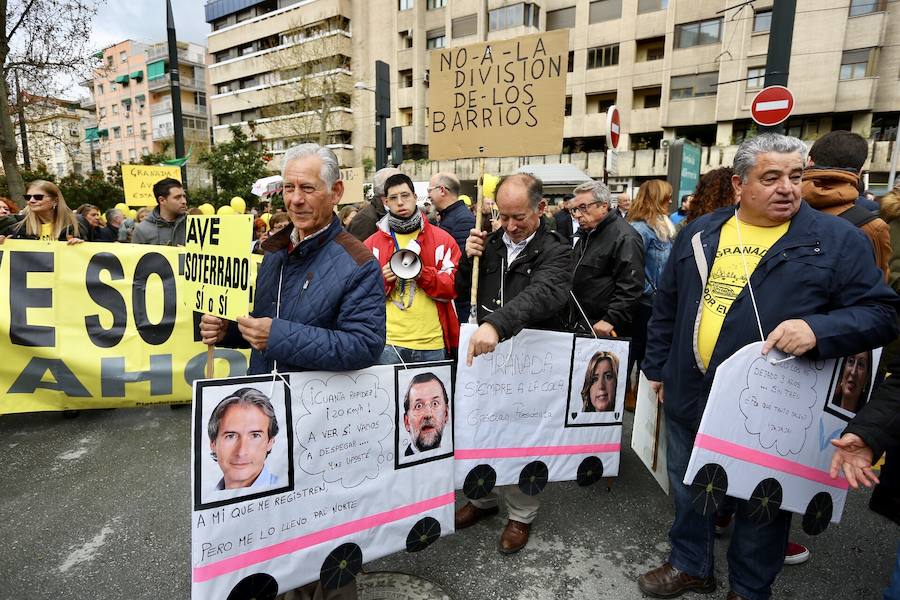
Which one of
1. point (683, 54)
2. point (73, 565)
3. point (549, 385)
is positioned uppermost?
point (683, 54)

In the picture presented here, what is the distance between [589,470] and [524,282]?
1.12 meters

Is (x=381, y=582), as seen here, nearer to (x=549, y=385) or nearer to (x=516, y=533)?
(x=516, y=533)

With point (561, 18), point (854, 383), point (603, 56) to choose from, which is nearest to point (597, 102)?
point (603, 56)

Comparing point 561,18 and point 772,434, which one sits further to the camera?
point 561,18

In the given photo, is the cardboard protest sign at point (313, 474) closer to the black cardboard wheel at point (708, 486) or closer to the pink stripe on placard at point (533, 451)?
the pink stripe on placard at point (533, 451)

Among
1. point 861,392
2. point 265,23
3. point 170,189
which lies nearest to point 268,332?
point 861,392

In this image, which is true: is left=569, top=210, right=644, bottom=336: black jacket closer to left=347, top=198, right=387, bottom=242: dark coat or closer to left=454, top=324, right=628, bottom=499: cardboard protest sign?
left=454, top=324, right=628, bottom=499: cardboard protest sign

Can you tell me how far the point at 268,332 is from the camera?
1.81 meters

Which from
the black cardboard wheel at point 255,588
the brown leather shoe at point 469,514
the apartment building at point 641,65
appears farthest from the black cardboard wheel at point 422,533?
the apartment building at point 641,65

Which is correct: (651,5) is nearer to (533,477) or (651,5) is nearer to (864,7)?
(864,7)

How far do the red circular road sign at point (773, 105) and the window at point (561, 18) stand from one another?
3266 cm

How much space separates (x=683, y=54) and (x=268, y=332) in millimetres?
34296

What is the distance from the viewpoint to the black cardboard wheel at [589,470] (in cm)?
287

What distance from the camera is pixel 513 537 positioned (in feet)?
9.26
